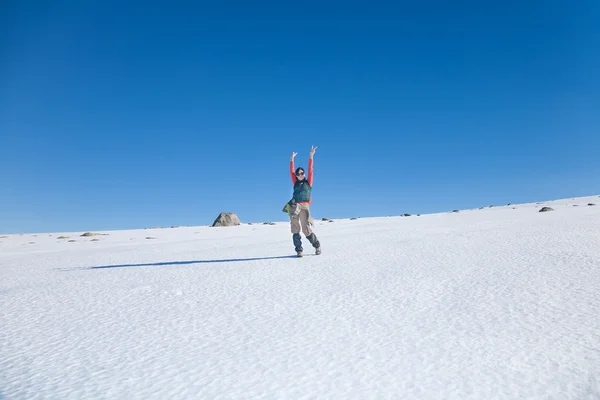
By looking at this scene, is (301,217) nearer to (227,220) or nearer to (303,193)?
(303,193)

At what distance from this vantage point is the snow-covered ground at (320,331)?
2.13 metres

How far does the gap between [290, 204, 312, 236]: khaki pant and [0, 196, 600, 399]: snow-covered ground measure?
1.76 metres

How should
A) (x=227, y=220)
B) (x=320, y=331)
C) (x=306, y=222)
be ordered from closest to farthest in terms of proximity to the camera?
(x=320, y=331), (x=306, y=222), (x=227, y=220)

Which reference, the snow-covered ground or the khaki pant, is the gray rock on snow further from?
the snow-covered ground

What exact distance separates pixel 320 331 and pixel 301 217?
485 centimetres

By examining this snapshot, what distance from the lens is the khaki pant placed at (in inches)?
300

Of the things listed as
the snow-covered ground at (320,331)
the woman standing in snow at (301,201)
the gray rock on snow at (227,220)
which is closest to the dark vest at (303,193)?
the woman standing in snow at (301,201)

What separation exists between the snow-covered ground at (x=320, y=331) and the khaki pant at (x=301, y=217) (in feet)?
5.79

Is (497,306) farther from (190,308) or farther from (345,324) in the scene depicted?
(190,308)

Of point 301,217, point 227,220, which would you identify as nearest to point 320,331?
point 301,217

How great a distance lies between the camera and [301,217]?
7.73 m

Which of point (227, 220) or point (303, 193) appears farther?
point (227, 220)

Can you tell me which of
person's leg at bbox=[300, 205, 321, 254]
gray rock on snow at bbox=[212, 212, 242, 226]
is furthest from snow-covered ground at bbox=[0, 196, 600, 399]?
gray rock on snow at bbox=[212, 212, 242, 226]

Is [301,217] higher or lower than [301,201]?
lower
